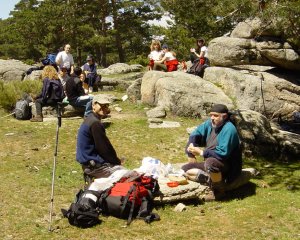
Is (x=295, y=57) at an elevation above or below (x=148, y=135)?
above

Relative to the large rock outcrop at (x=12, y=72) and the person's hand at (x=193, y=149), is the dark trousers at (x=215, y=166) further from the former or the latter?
the large rock outcrop at (x=12, y=72)

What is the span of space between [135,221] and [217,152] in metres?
1.98

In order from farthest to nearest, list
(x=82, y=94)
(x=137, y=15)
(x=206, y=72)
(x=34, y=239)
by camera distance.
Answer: (x=137, y=15) → (x=206, y=72) → (x=82, y=94) → (x=34, y=239)

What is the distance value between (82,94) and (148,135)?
3.05 metres

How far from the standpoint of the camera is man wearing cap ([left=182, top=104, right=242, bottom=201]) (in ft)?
24.8

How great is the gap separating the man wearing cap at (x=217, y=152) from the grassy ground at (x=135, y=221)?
1.57 ft

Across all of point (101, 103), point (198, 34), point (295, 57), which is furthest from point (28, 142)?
point (198, 34)

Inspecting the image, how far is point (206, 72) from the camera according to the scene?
16750 mm

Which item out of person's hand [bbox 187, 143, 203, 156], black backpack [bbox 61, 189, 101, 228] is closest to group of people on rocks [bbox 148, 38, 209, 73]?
person's hand [bbox 187, 143, 203, 156]

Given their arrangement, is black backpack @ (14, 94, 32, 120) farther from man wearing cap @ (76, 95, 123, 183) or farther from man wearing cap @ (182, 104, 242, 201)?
man wearing cap @ (182, 104, 242, 201)

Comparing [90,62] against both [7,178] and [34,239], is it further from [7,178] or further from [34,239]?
[34,239]

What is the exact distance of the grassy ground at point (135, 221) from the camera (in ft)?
21.4

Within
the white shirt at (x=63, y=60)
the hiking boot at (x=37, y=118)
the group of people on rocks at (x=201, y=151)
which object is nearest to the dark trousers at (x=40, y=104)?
the hiking boot at (x=37, y=118)

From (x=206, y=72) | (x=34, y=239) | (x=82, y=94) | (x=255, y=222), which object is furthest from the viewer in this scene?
(x=206, y=72)
